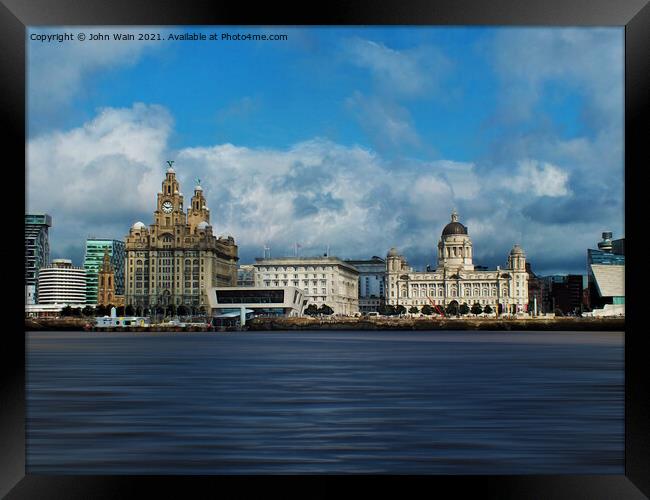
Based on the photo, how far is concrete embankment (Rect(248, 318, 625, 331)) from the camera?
119438mm

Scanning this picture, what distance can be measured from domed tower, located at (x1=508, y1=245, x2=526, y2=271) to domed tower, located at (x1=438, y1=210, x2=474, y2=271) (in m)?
6.38

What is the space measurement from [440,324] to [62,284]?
80594 millimetres

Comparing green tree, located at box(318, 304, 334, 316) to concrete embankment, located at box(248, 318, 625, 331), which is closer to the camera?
concrete embankment, located at box(248, 318, 625, 331)

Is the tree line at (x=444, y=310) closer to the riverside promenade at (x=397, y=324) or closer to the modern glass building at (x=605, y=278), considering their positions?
the riverside promenade at (x=397, y=324)

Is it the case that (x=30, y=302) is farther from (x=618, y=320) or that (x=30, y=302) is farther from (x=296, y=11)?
(x=296, y=11)

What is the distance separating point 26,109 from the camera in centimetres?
570

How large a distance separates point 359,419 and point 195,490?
7.72 meters

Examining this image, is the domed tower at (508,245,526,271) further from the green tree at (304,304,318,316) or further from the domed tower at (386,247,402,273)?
the green tree at (304,304,318,316)

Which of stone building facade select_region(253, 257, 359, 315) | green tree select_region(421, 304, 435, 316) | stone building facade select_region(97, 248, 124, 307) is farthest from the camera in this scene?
stone building facade select_region(97, 248, 124, 307)

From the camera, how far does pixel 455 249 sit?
160 metres

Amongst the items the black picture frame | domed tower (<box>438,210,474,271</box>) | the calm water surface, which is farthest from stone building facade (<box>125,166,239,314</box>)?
the black picture frame

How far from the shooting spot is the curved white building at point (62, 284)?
6767 inches
